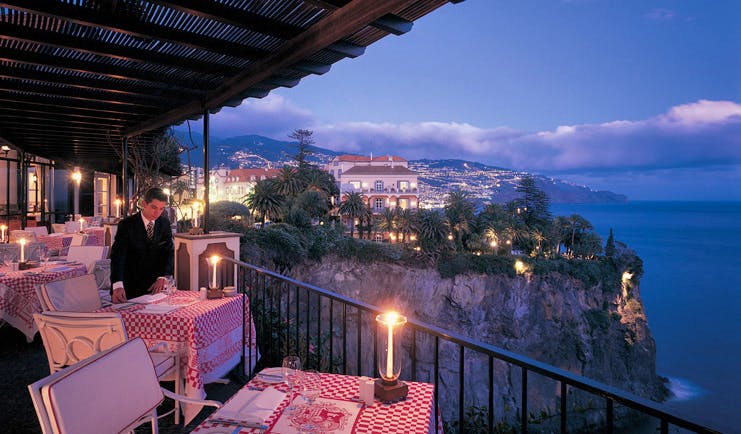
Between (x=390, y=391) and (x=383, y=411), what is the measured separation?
0.10 m

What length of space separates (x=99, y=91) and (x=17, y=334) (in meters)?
3.62

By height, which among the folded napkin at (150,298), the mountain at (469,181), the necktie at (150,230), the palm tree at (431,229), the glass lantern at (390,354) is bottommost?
the palm tree at (431,229)

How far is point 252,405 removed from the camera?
1.80 m

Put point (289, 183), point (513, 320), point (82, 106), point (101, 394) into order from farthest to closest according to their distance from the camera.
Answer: point (289, 183)
point (513, 320)
point (82, 106)
point (101, 394)

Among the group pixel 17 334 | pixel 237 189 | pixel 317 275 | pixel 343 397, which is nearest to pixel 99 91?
pixel 17 334

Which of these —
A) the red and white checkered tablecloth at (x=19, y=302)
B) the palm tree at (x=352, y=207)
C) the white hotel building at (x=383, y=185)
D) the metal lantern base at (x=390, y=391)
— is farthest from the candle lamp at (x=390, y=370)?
the white hotel building at (x=383, y=185)

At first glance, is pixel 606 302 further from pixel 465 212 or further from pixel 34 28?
pixel 34 28

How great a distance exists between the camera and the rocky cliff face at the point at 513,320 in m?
28.2

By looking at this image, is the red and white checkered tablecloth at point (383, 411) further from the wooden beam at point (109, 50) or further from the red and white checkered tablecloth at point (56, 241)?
the red and white checkered tablecloth at point (56, 241)

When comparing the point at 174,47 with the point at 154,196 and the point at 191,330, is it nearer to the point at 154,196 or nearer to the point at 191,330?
the point at 154,196

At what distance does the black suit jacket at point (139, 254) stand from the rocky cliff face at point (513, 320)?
20.1 m

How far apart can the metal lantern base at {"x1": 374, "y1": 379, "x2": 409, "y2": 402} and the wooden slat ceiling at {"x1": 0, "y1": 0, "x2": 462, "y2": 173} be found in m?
2.23

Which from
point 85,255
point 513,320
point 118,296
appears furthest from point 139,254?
point 513,320

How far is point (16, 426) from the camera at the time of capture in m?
3.32
